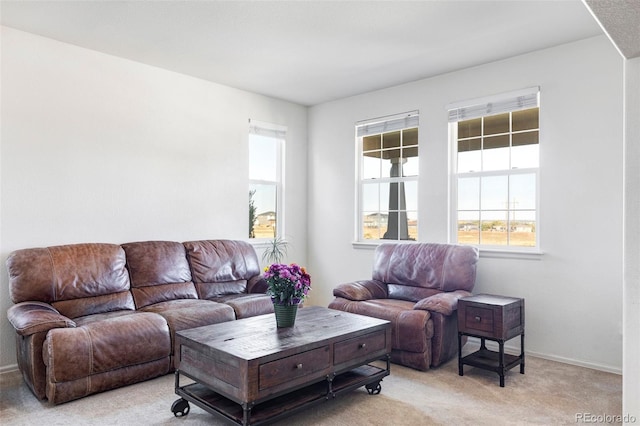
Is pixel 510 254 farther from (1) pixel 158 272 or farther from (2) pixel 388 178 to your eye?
(1) pixel 158 272

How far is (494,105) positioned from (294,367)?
326cm

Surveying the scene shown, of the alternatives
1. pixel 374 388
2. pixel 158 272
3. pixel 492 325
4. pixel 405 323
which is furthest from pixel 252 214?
pixel 492 325

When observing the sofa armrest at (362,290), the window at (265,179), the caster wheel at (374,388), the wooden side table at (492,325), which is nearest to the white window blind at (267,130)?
the window at (265,179)

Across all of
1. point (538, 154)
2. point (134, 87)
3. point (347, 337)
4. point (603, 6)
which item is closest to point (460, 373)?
point (347, 337)

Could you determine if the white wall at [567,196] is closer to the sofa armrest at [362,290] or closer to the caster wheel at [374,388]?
the sofa armrest at [362,290]

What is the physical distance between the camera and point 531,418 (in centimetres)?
274

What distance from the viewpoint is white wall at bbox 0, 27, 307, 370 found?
12.0 ft

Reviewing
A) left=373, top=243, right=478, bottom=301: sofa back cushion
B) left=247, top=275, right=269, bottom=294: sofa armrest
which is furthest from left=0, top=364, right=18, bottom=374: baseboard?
left=373, top=243, right=478, bottom=301: sofa back cushion

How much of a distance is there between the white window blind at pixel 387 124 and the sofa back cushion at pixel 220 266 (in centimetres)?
206

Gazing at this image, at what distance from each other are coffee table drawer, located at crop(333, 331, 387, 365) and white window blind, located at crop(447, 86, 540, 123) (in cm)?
254

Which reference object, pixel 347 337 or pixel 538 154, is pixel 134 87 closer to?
pixel 347 337

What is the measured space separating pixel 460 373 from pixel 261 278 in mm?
2214

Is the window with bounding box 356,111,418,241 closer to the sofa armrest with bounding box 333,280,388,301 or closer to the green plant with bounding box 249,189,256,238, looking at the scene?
the sofa armrest with bounding box 333,280,388,301

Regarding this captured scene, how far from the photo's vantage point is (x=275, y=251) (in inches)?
222
